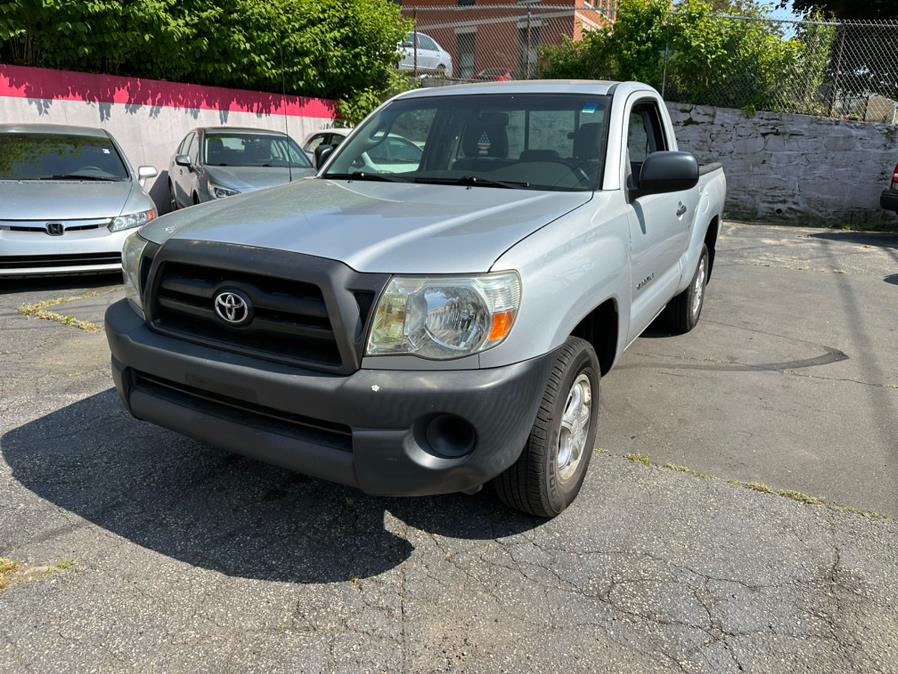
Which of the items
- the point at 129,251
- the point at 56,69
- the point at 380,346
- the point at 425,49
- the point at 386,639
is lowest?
the point at 386,639

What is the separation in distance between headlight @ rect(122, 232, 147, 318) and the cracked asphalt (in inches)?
33.3

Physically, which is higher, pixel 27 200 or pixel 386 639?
pixel 27 200

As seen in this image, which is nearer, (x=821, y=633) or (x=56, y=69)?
(x=821, y=633)

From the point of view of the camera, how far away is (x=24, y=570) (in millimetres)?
2619

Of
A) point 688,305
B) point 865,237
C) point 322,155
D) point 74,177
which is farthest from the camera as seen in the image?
point 865,237

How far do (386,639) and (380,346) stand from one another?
96 centimetres

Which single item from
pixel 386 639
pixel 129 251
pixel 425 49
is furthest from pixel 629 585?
pixel 425 49

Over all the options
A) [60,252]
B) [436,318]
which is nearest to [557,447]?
[436,318]

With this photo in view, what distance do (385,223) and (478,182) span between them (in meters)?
0.91

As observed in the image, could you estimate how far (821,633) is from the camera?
94.2 inches

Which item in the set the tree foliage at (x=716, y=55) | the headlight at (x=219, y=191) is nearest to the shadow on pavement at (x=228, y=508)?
the headlight at (x=219, y=191)

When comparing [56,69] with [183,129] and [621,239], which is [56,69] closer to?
[183,129]

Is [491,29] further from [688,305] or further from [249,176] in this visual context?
[688,305]

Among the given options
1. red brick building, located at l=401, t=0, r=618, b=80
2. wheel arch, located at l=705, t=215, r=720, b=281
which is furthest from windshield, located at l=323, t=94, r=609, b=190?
red brick building, located at l=401, t=0, r=618, b=80
